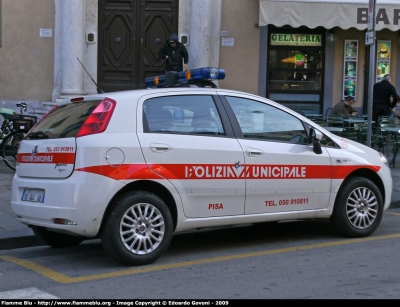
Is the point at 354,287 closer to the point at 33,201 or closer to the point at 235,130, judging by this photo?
the point at 235,130

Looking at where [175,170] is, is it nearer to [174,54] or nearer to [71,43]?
Answer: [174,54]

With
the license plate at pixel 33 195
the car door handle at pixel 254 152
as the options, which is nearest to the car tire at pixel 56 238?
the license plate at pixel 33 195

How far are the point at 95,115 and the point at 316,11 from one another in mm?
10277

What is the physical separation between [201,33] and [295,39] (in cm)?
271

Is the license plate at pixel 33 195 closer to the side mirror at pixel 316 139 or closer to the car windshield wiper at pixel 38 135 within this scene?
the car windshield wiper at pixel 38 135

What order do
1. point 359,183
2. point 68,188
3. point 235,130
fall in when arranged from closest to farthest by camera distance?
point 68,188 → point 235,130 → point 359,183

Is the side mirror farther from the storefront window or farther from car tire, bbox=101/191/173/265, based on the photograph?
the storefront window

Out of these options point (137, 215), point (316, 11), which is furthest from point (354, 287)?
point (316, 11)

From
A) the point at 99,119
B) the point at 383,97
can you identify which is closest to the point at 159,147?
the point at 99,119

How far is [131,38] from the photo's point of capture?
16000mm

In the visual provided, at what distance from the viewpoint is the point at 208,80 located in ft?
23.9

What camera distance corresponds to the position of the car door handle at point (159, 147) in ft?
20.8

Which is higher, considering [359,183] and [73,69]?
[73,69]

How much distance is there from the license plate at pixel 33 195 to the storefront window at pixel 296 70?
36.4 feet
